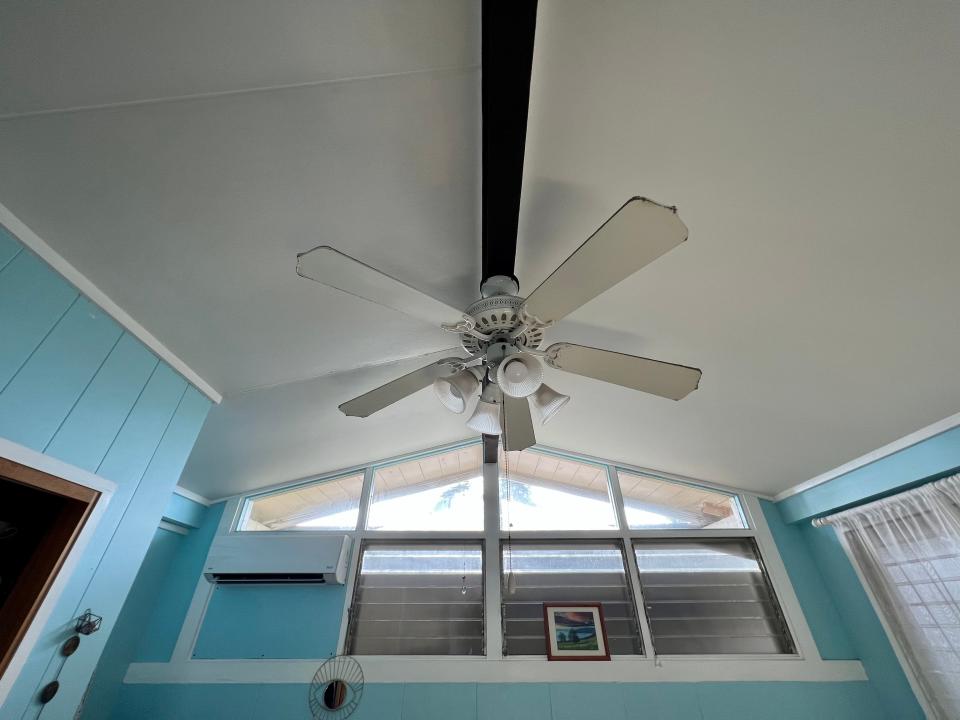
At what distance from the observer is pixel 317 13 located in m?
0.75

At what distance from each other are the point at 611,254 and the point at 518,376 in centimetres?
38

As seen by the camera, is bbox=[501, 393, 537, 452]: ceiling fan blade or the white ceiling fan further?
bbox=[501, 393, 537, 452]: ceiling fan blade

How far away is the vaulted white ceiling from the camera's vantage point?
77cm

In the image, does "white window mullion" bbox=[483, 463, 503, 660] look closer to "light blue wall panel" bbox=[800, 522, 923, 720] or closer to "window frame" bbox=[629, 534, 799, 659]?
"window frame" bbox=[629, 534, 799, 659]

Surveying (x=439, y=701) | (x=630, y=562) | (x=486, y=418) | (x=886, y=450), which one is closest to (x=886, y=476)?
(x=886, y=450)

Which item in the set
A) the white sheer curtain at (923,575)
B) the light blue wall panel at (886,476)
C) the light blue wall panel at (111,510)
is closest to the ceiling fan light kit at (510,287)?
the light blue wall panel at (111,510)

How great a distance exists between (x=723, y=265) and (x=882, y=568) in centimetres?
214

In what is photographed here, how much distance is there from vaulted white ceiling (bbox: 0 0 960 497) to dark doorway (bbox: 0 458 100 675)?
1.77ft

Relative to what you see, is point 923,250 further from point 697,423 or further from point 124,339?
point 124,339

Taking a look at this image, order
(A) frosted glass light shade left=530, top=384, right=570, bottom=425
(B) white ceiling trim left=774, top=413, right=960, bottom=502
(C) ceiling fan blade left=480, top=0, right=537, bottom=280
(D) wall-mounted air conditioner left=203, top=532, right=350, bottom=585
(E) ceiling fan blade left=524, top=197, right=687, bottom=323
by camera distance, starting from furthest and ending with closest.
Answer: (D) wall-mounted air conditioner left=203, top=532, right=350, bottom=585 → (B) white ceiling trim left=774, top=413, right=960, bottom=502 → (A) frosted glass light shade left=530, top=384, right=570, bottom=425 → (E) ceiling fan blade left=524, top=197, right=687, bottom=323 → (C) ceiling fan blade left=480, top=0, right=537, bottom=280

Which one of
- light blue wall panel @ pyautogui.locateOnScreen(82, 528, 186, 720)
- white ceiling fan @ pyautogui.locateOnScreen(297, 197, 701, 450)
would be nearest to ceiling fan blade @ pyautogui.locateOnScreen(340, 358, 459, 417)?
white ceiling fan @ pyautogui.locateOnScreen(297, 197, 701, 450)

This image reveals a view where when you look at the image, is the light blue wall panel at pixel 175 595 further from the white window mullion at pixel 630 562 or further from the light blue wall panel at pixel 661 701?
the white window mullion at pixel 630 562

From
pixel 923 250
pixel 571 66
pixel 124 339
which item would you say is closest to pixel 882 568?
pixel 923 250

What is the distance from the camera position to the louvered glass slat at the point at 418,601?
7.50ft
